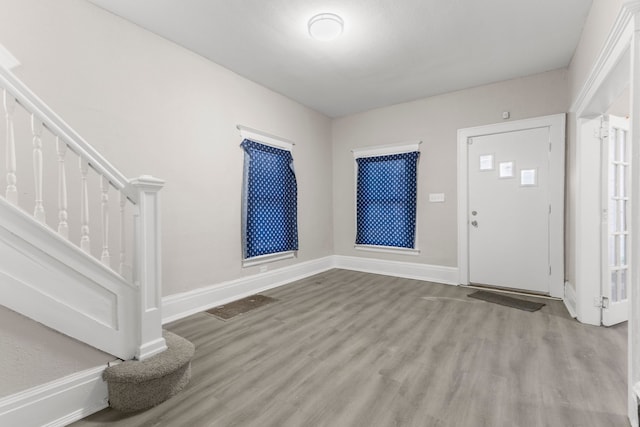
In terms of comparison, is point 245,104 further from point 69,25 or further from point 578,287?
point 578,287

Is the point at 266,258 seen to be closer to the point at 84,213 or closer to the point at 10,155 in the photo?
the point at 84,213

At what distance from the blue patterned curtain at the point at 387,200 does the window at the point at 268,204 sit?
132 centimetres

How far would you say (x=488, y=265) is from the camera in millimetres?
4066

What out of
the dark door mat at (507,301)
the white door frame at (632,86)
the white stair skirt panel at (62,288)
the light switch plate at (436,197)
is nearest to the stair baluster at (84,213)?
the white stair skirt panel at (62,288)

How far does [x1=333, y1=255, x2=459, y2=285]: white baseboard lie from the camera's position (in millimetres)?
4363

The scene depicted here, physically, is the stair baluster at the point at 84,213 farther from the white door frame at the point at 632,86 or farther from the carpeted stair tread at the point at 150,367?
the white door frame at the point at 632,86

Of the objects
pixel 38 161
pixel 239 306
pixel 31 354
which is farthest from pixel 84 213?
pixel 239 306

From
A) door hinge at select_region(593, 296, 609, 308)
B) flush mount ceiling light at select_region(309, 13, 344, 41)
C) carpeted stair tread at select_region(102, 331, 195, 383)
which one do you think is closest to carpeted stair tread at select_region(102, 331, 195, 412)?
carpeted stair tread at select_region(102, 331, 195, 383)

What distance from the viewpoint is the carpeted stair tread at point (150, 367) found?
5.44 ft

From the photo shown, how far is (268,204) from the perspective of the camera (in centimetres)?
412

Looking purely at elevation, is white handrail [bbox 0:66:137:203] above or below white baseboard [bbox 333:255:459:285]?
above

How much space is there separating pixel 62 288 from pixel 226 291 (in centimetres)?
203

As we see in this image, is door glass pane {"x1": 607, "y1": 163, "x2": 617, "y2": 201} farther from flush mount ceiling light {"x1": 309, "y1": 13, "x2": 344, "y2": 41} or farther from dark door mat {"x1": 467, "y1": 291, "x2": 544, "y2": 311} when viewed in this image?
flush mount ceiling light {"x1": 309, "y1": 13, "x2": 344, "y2": 41}

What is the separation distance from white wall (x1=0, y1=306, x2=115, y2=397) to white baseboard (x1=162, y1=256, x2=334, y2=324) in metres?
1.29
